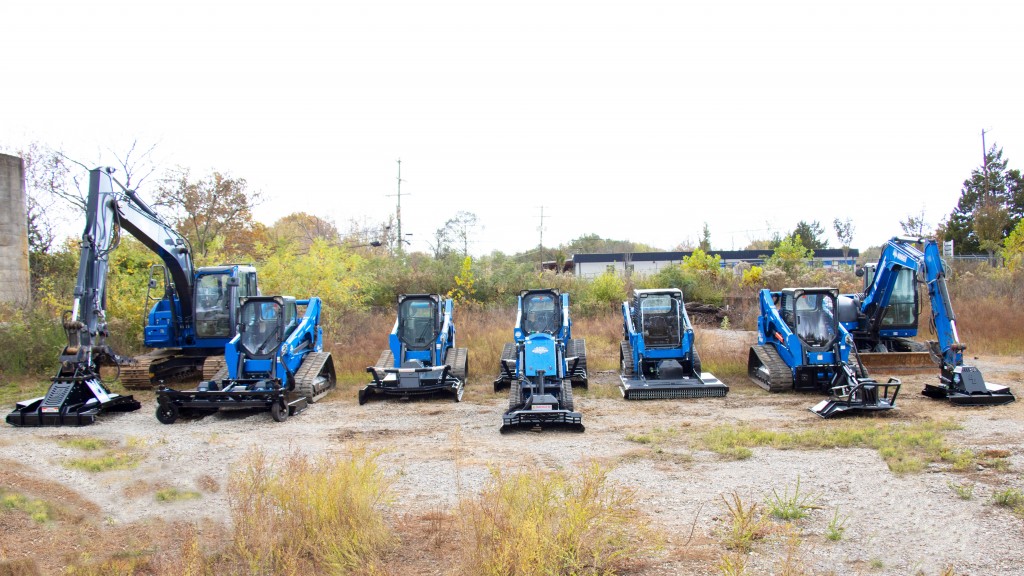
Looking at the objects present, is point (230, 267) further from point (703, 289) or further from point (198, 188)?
A: point (703, 289)

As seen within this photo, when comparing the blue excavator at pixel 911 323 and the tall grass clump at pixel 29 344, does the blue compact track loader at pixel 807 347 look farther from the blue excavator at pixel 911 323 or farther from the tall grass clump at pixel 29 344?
the tall grass clump at pixel 29 344

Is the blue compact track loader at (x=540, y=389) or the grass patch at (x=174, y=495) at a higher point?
the blue compact track loader at (x=540, y=389)

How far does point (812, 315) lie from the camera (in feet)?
46.7

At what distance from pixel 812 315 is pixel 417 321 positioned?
792 centimetres

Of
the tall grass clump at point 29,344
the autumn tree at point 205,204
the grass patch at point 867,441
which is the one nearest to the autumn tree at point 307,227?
the autumn tree at point 205,204

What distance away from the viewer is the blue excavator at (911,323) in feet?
39.6

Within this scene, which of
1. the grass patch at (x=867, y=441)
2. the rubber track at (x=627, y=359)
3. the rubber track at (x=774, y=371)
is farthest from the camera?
the rubber track at (x=627, y=359)

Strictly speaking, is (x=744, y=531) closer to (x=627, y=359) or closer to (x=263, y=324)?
(x=627, y=359)

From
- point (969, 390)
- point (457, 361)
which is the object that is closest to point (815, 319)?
point (969, 390)

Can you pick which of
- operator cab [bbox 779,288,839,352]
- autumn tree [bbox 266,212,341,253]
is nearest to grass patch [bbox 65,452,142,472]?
operator cab [bbox 779,288,839,352]

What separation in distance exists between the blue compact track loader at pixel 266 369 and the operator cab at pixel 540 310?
443 cm

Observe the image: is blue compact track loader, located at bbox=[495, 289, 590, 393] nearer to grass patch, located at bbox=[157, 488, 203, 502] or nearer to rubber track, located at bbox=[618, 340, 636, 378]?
rubber track, located at bbox=[618, 340, 636, 378]

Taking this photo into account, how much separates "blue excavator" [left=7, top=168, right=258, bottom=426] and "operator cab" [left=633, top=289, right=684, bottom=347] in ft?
27.9

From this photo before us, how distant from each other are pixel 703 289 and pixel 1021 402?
16213mm
